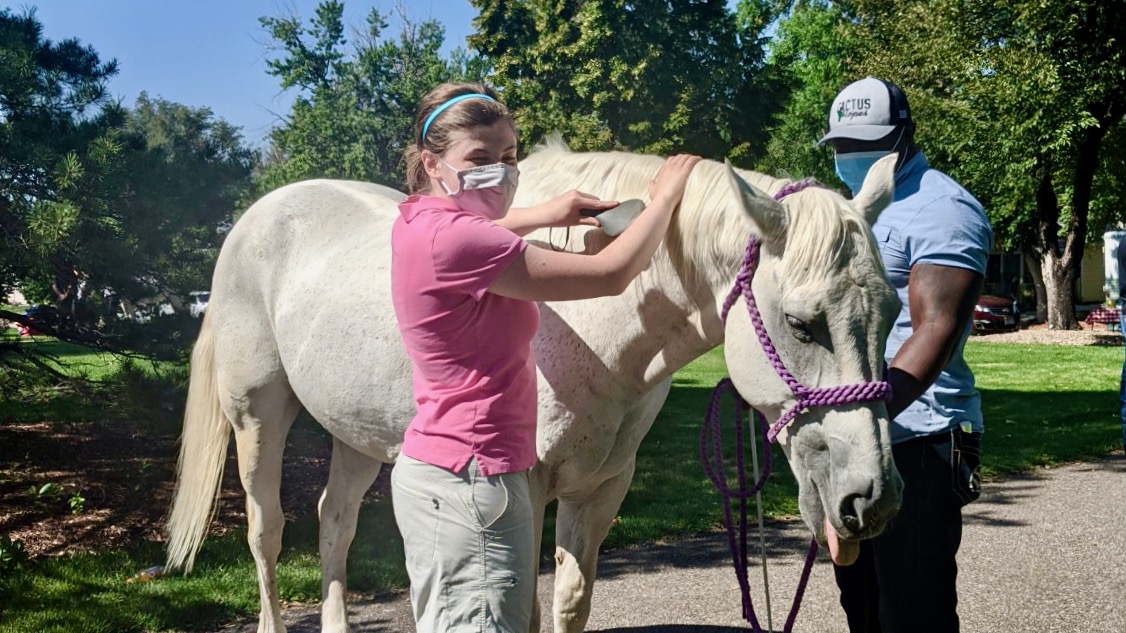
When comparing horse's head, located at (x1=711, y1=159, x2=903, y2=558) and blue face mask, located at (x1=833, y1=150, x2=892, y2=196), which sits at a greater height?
blue face mask, located at (x1=833, y1=150, x2=892, y2=196)

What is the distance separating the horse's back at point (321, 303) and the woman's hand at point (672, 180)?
1064 millimetres

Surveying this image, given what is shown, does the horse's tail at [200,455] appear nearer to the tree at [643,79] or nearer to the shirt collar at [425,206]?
the shirt collar at [425,206]

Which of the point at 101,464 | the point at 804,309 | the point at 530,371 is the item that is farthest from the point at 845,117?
the point at 101,464

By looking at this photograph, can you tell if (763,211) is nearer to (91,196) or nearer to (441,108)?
(441,108)

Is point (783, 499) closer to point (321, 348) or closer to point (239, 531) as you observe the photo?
point (239, 531)

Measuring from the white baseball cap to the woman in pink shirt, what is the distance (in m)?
0.84

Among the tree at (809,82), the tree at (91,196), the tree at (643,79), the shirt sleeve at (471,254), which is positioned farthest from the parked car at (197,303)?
the tree at (809,82)

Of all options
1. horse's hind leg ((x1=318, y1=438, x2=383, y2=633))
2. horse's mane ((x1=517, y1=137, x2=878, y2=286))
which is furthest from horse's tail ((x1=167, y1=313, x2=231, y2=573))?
horse's mane ((x1=517, y1=137, x2=878, y2=286))

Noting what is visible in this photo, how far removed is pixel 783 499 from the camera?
6.89m

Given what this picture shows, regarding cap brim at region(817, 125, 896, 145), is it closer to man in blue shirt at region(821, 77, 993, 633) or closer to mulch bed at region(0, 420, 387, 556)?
man in blue shirt at region(821, 77, 993, 633)

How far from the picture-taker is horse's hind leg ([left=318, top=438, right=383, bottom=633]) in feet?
12.6

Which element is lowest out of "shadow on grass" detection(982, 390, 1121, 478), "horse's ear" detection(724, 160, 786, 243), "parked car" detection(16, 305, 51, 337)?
"shadow on grass" detection(982, 390, 1121, 478)

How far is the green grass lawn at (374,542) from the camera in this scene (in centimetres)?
445

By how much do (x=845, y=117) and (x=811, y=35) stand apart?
1608 inches
